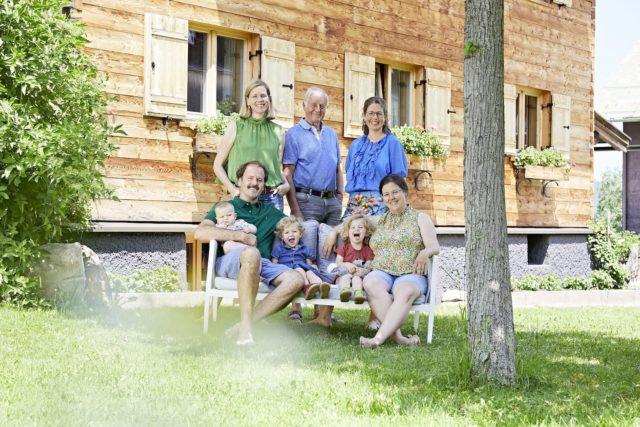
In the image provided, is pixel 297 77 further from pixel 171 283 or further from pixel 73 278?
pixel 73 278

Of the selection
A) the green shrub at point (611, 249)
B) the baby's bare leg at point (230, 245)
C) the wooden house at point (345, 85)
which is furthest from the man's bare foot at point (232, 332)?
the green shrub at point (611, 249)

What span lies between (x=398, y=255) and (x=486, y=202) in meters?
1.78

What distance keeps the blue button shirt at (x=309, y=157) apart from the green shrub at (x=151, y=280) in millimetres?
2605

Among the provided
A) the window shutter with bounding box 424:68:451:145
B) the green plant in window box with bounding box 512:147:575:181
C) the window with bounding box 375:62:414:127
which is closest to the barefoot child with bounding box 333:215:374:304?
the window with bounding box 375:62:414:127

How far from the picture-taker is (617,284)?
14250 mm

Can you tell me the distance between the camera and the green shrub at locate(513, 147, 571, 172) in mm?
13109

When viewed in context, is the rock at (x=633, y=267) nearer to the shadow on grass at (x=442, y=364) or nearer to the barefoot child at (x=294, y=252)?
the shadow on grass at (x=442, y=364)

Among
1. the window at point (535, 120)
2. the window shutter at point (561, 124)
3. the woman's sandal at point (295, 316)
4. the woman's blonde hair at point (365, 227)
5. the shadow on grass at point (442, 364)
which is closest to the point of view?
the shadow on grass at point (442, 364)

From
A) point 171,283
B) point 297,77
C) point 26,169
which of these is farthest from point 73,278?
point 297,77

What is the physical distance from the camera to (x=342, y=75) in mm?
10812

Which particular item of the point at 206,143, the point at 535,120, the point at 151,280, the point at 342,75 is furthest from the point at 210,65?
the point at 535,120

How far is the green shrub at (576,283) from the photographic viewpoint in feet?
44.2

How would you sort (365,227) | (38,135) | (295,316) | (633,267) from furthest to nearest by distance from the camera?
(633,267) → (295,316) → (38,135) → (365,227)

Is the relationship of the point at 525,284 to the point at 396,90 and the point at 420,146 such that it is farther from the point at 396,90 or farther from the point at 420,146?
the point at 396,90
